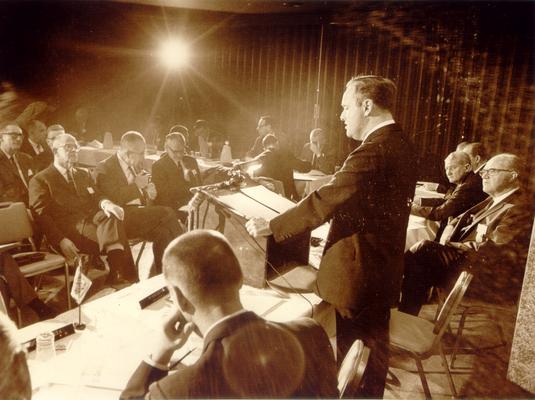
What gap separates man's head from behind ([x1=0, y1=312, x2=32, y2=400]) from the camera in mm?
877

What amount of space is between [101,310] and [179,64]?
8228mm

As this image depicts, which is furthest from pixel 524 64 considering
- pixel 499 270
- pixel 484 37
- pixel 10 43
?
pixel 10 43

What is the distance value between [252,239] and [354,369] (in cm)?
83

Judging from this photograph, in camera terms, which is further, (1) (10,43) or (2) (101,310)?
(1) (10,43)

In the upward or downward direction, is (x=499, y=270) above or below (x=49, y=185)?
below

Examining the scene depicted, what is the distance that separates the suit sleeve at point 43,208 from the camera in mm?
3512

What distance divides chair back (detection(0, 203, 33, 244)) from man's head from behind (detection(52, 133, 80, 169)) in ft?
2.01

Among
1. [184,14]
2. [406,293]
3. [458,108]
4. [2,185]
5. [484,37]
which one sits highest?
[184,14]

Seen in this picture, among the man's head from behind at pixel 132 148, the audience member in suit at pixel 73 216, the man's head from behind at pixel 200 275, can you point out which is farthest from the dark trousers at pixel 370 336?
the man's head from behind at pixel 132 148

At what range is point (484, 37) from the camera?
6156 mm

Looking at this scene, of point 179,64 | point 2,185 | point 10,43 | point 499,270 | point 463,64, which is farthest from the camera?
point 179,64

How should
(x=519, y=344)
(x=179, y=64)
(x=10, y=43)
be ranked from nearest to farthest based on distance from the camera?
(x=519, y=344) < (x=10, y=43) < (x=179, y=64)

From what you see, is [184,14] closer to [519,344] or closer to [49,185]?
[49,185]

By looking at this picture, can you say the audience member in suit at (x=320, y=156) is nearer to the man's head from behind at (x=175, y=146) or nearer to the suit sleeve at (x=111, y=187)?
the man's head from behind at (x=175, y=146)
